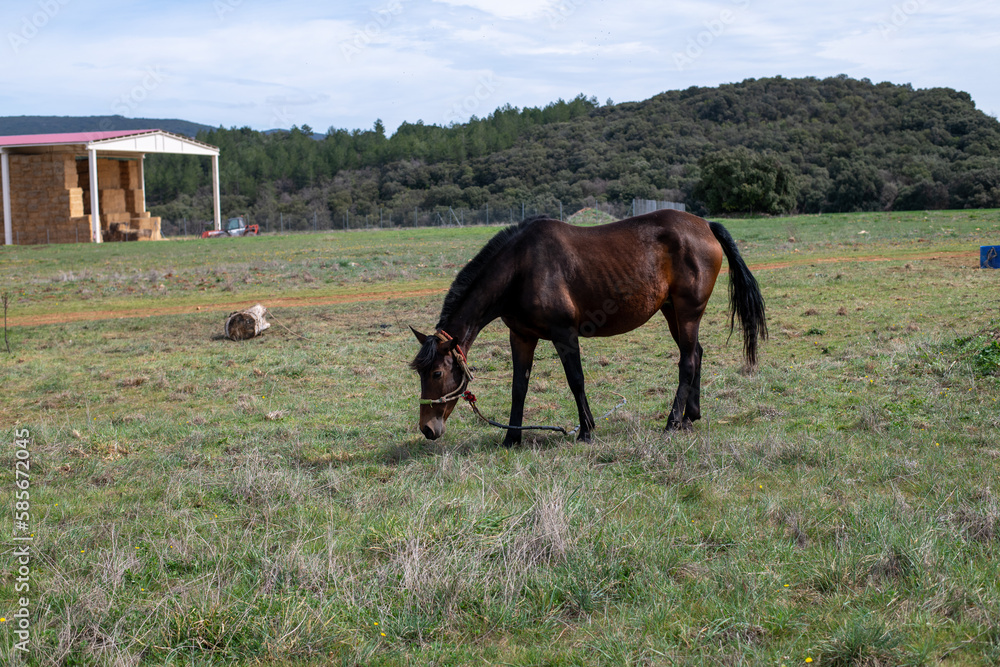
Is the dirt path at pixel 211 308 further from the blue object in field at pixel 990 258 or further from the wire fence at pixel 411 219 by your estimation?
the wire fence at pixel 411 219

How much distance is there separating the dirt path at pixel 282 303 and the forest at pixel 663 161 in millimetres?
32215

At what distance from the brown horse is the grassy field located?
572mm

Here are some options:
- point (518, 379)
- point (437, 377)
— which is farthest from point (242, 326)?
point (437, 377)

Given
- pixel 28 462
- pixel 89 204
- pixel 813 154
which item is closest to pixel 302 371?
pixel 28 462

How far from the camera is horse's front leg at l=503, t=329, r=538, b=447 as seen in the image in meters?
7.12

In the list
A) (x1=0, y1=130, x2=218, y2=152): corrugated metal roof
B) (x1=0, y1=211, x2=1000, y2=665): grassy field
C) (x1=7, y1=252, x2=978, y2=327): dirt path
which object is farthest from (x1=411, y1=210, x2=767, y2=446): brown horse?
(x1=0, y1=130, x2=218, y2=152): corrugated metal roof

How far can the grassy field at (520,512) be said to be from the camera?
3.70 meters

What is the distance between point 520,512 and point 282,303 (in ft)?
48.0

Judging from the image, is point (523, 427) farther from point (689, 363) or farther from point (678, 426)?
point (689, 363)

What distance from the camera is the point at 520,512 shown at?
16.2 ft

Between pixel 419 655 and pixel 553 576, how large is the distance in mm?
893

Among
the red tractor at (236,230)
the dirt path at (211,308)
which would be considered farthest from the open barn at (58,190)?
the dirt path at (211,308)

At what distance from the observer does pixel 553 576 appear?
419 centimetres

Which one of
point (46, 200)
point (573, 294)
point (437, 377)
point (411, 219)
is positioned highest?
point (46, 200)
